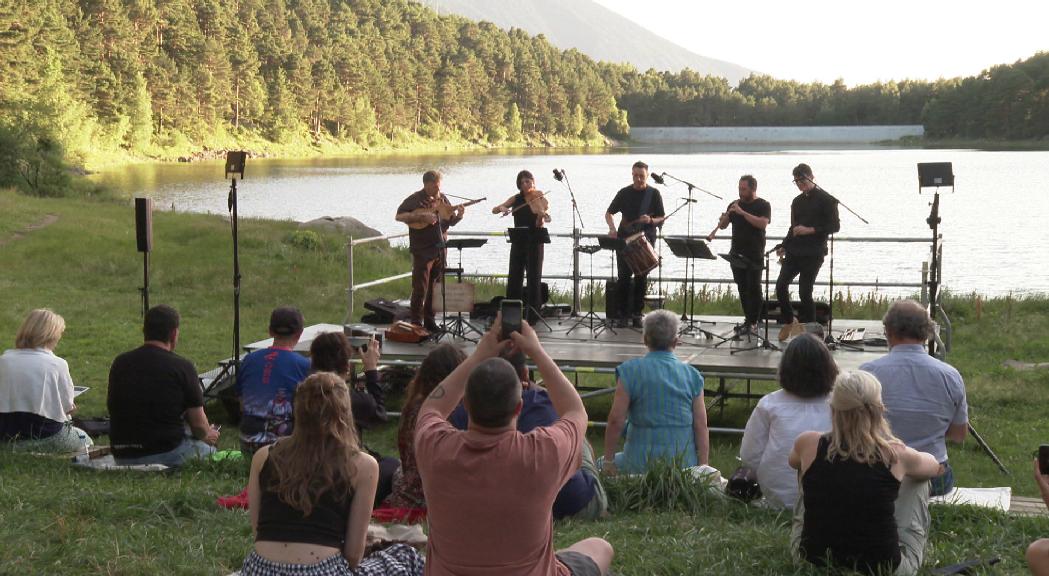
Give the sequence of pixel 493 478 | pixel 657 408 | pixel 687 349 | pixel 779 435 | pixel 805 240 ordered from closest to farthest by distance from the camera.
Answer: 1. pixel 493 478
2. pixel 779 435
3. pixel 657 408
4. pixel 687 349
5. pixel 805 240

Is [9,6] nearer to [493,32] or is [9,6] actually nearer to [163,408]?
[163,408]

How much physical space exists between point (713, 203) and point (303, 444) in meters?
41.5

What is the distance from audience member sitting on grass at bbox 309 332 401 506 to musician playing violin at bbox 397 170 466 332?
3405 mm

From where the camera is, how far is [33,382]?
270 inches

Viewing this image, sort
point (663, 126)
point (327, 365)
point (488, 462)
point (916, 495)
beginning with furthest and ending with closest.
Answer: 1. point (663, 126)
2. point (327, 365)
3. point (916, 495)
4. point (488, 462)

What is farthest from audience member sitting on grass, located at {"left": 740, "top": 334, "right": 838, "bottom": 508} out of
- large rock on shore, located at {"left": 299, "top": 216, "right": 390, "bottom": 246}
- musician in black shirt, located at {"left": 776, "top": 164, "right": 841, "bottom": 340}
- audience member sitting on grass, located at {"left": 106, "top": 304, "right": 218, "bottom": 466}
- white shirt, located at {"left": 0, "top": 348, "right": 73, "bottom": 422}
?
large rock on shore, located at {"left": 299, "top": 216, "right": 390, "bottom": 246}

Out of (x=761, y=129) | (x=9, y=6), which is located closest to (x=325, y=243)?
(x=9, y=6)

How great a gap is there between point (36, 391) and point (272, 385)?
1.55 metres

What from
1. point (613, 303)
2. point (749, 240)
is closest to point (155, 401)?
point (613, 303)

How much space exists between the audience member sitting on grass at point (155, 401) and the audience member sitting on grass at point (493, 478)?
3280 mm

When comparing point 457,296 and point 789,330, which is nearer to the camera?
point 789,330

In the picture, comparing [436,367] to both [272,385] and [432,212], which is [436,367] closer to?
[272,385]

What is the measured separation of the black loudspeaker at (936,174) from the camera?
924cm

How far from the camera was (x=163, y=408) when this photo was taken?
6.46 meters
